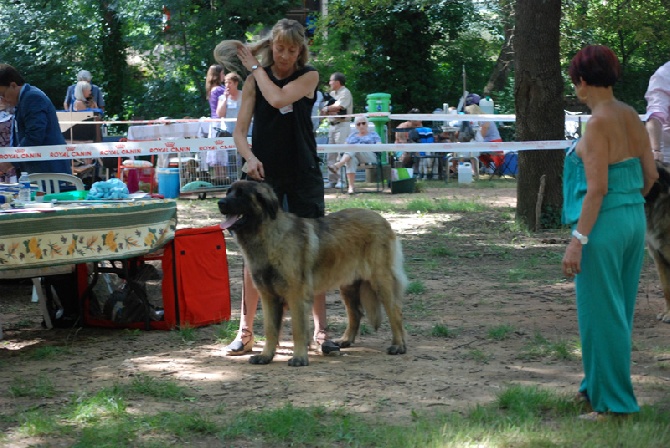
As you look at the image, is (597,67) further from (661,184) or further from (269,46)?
(661,184)

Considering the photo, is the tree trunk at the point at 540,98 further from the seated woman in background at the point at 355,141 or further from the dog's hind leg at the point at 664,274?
the seated woman in background at the point at 355,141

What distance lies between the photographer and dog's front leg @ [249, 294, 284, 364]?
19.8ft

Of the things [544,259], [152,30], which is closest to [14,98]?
[544,259]

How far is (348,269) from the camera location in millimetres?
6234

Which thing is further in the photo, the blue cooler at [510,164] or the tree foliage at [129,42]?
the tree foliage at [129,42]

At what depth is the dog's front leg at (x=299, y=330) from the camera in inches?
234

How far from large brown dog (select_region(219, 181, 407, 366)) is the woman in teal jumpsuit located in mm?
1995

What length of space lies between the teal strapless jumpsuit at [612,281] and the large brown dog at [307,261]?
6.54 feet

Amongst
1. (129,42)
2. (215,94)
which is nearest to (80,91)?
(215,94)

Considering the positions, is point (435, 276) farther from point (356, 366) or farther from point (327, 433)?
point (327, 433)

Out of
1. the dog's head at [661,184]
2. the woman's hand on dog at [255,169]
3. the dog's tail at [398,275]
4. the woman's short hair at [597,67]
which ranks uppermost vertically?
the woman's short hair at [597,67]

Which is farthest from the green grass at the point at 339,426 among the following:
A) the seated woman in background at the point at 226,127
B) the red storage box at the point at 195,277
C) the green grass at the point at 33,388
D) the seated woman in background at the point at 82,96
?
the seated woman in background at the point at 82,96

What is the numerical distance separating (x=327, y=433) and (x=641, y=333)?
3203 mm

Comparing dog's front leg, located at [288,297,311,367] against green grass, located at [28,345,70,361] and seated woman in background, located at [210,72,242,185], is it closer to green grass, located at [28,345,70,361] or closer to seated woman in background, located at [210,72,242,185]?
green grass, located at [28,345,70,361]
